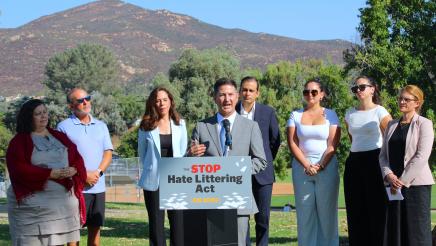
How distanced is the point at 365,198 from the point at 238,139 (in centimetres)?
→ 219

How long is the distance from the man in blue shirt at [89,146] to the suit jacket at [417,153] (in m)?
3.35

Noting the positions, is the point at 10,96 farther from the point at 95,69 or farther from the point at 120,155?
the point at 120,155

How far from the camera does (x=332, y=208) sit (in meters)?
9.19

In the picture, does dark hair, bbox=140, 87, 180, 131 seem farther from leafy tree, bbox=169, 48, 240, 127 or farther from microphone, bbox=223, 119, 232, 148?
leafy tree, bbox=169, 48, 240, 127

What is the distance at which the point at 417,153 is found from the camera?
8.59m

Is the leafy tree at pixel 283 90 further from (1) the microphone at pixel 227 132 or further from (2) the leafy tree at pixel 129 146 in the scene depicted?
(1) the microphone at pixel 227 132

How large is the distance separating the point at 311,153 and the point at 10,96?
163635 mm

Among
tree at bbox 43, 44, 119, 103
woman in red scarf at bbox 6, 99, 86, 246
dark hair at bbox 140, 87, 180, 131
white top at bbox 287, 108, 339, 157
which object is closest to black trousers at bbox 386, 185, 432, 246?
white top at bbox 287, 108, 339, 157

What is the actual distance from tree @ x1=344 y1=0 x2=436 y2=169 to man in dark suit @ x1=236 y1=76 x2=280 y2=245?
601 centimetres

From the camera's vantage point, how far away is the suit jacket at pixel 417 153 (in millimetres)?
8547

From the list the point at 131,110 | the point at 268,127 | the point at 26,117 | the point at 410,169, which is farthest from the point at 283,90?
the point at 26,117

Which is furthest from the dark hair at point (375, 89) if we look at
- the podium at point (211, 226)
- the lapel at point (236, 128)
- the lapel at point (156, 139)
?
the podium at point (211, 226)

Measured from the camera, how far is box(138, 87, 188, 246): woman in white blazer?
9.12 metres

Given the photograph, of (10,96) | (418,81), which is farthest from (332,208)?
(10,96)
